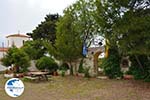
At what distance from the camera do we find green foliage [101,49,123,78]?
2412 cm

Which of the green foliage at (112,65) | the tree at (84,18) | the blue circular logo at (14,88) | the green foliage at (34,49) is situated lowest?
the blue circular logo at (14,88)

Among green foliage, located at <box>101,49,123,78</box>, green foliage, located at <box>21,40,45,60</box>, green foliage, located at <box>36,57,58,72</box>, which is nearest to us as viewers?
green foliage, located at <box>101,49,123,78</box>

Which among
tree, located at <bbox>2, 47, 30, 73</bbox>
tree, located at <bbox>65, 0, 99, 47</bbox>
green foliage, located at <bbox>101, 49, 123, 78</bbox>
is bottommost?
green foliage, located at <bbox>101, 49, 123, 78</bbox>

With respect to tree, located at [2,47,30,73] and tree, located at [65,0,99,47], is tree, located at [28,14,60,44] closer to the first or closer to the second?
tree, located at [2,47,30,73]

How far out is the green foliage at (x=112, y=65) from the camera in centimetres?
2412

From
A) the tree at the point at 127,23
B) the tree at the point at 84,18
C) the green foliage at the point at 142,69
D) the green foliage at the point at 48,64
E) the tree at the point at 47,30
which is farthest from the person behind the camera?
the tree at the point at 47,30

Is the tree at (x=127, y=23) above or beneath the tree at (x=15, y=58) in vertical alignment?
above

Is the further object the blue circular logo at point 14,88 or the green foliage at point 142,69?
the green foliage at point 142,69

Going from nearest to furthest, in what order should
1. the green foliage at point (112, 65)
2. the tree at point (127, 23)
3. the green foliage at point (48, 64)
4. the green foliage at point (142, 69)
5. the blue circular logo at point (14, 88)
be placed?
1. the blue circular logo at point (14, 88)
2. the tree at point (127, 23)
3. the green foliage at point (142, 69)
4. the green foliage at point (112, 65)
5. the green foliage at point (48, 64)

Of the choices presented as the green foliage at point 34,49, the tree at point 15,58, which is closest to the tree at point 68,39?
the tree at point 15,58

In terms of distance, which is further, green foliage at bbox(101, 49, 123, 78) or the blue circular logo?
green foliage at bbox(101, 49, 123, 78)

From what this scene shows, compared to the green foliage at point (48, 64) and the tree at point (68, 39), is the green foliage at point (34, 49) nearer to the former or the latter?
the green foliage at point (48, 64)

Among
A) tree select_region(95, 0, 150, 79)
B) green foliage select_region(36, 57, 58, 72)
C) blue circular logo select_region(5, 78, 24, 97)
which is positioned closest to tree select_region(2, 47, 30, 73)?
green foliage select_region(36, 57, 58, 72)

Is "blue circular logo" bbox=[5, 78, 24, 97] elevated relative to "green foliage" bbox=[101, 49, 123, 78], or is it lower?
lower
